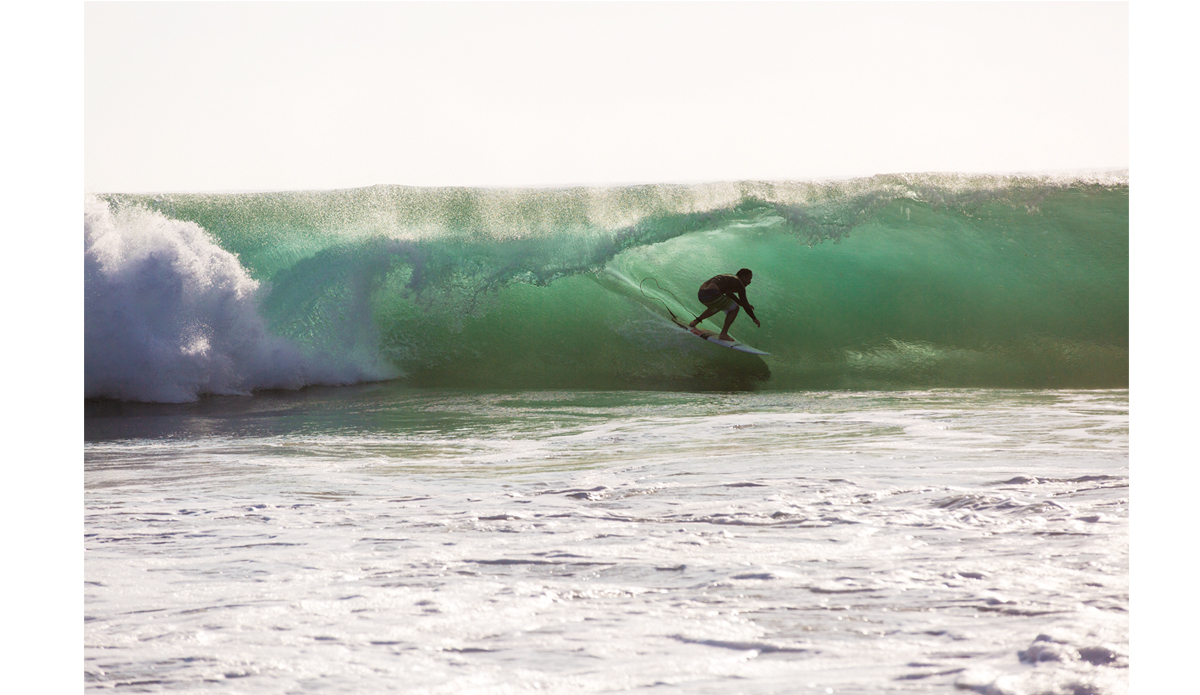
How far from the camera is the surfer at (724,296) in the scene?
568 cm

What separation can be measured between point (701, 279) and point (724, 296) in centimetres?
45

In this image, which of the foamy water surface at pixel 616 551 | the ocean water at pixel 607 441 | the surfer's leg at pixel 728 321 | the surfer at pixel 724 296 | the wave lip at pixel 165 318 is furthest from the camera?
the surfer's leg at pixel 728 321

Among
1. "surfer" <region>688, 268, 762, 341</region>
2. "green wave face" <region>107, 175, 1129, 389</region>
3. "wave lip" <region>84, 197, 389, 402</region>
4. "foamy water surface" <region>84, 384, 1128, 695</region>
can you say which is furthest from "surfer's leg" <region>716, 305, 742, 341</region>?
"wave lip" <region>84, 197, 389, 402</region>

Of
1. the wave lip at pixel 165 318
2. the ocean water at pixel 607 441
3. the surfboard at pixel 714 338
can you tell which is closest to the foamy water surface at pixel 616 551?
the ocean water at pixel 607 441

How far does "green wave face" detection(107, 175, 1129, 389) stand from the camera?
5730 millimetres

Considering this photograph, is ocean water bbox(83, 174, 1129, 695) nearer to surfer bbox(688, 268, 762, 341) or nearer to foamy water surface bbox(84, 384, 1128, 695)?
foamy water surface bbox(84, 384, 1128, 695)

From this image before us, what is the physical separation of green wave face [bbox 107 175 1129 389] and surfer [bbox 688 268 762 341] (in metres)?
0.17

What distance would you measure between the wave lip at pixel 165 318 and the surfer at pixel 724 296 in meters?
2.96

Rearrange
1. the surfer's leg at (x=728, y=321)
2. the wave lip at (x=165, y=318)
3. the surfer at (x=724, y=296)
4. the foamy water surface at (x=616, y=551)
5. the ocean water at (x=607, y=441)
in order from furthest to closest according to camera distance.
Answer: the surfer's leg at (x=728, y=321) < the surfer at (x=724, y=296) < the wave lip at (x=165, y=318) < the ocean water at (x=607, y=441) < the foamy water surface at (x=616, y=551)

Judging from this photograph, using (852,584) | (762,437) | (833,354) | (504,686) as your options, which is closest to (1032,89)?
(833,354)

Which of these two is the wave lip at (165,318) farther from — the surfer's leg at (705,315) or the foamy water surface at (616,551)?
the surfer's leg at (705,315)

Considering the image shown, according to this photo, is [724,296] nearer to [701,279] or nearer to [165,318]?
[701,279]

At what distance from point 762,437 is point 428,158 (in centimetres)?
273

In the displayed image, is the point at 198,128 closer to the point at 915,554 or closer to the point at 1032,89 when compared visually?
the point at 915,554
